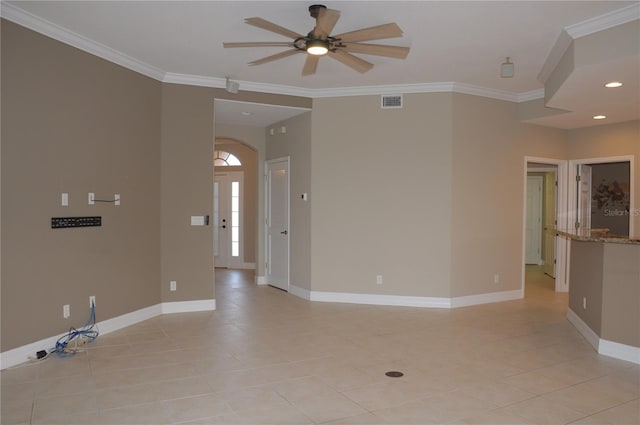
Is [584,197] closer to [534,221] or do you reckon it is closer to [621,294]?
[534,221]

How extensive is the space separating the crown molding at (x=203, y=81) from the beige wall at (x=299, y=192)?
60 centimetres

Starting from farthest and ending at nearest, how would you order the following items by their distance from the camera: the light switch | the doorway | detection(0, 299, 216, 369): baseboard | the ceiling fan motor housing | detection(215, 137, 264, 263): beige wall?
1. the doorway
2. detection(215, 137, 264, 263): beige wall
3. the light switch
4. detection(0, 299, 216, 369): baseboard
5. the ceiling fan motor housing

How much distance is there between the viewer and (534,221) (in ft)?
36.2

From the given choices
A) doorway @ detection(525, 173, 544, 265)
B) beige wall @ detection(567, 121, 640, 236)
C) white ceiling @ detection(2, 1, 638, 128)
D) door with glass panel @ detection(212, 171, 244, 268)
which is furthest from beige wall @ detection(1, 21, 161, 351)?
doorway @ detection(525, 173, 544, 265)

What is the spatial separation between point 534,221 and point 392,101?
637 cm

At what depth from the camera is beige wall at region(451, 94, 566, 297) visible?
20.9ft

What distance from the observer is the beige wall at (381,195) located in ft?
20.8

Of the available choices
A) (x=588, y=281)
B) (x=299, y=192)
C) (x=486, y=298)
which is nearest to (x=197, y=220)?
(x=299, y=192)

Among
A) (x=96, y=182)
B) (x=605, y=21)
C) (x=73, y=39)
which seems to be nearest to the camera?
(x=605, y=21)

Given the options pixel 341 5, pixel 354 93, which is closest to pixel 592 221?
pixel 354 93

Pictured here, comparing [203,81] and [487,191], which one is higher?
[203,81]

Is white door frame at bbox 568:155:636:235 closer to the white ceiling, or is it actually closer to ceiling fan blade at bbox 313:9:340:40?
the white ceiling

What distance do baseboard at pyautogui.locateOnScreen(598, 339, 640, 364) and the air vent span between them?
12.2 ft

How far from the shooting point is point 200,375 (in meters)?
3.82
